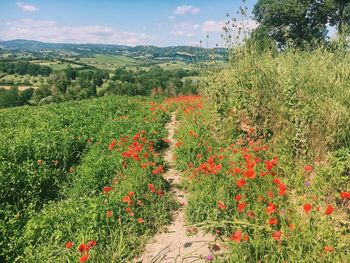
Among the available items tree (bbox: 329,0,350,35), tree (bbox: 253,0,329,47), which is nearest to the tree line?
tree (bbox: 253,0,329,47)

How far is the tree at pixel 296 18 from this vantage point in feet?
111

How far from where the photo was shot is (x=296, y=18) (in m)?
35.0

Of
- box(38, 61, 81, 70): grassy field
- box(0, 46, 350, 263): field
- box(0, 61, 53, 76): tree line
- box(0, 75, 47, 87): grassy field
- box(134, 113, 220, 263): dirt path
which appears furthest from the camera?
box(38, 61, 81, 70): grassy field

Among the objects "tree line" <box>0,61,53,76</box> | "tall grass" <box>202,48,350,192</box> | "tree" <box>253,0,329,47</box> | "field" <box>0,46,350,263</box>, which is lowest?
"tree line" <box>0,61,53,76</box>

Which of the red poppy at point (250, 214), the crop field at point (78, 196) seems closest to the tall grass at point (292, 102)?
the red poppy at point (250, 214)

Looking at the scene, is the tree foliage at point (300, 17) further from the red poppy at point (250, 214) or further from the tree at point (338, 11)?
the red poppy at point (250, 214)

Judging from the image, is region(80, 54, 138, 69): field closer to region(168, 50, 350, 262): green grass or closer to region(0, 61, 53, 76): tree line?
region(0, 61, 53, 76): tree line

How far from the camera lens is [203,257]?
399cm

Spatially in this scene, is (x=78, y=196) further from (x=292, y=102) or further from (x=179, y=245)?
(x=292, y=102)

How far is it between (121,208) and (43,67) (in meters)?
123

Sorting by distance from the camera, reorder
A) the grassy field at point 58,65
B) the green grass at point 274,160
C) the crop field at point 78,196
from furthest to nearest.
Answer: the grassy field at point 58,65
the crop field at point 78,196
the green grass at point 274,160

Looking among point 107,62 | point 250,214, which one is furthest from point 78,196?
point 107,62

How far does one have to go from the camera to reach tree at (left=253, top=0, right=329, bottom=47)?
111 feet

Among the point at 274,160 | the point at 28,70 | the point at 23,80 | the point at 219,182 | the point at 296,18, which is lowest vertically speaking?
the point at 23,80
